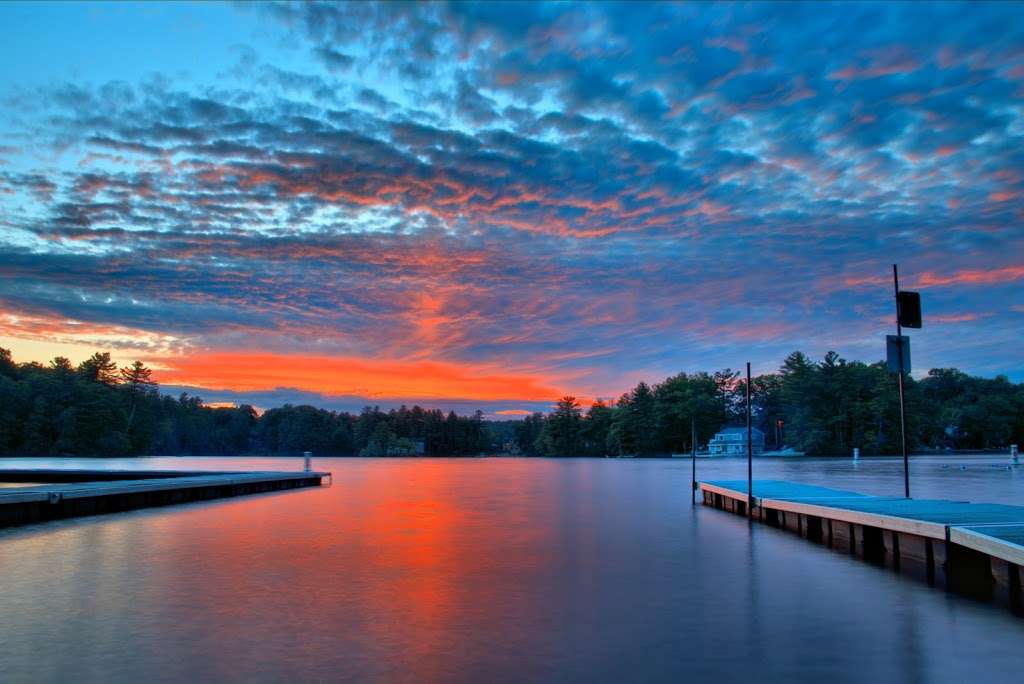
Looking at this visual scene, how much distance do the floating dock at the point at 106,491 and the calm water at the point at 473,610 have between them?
118 centimetres

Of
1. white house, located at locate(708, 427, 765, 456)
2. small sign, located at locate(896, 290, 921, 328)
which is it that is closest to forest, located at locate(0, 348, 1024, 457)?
white house, located at locate(708, 427, 765, 456)

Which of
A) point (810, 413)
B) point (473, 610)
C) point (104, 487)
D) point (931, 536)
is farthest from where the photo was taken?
point (810, 413)

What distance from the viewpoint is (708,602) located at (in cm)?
938

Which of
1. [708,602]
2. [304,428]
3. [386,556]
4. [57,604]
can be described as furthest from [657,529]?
[304,428]

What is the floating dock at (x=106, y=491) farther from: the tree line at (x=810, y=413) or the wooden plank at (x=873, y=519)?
the tree line at (x=810, y=413)

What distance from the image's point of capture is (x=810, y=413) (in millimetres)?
92125

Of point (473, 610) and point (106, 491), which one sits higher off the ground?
point (106, 491)

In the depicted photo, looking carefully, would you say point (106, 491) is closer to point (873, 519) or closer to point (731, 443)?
point (873, 519)

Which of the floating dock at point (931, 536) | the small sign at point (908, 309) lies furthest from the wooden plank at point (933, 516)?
the small sign at point (908, 309)

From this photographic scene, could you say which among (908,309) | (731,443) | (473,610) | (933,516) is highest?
(908,309)

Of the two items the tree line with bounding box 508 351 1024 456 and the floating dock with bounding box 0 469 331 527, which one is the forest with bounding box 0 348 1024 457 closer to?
the tree line with bounding box 508 351 1024 456

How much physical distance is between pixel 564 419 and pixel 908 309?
114680mm

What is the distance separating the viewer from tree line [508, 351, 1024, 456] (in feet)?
292

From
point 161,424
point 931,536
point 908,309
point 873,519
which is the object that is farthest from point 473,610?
point 161,424
